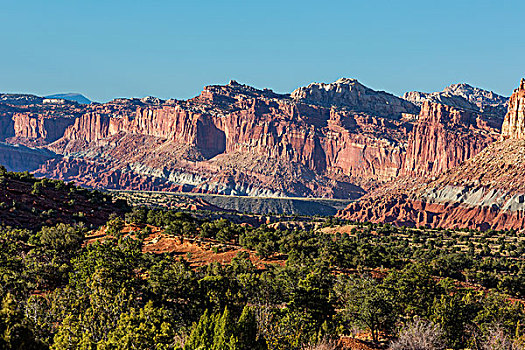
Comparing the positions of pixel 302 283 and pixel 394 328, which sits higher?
pixel 302 283

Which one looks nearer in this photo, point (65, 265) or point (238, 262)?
point (65, 265)

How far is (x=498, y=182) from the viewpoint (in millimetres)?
188750

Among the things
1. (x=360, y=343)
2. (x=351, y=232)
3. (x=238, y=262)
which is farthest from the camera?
(x=351, y=232)

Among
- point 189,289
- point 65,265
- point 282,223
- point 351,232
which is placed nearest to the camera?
point 189,289

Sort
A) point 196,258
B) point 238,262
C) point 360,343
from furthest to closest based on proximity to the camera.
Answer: point 196,258 < point 238,262 < point 360,343

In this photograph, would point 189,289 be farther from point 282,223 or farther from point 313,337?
point 282,223

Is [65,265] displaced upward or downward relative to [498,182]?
downward

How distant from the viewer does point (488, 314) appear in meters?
49.5

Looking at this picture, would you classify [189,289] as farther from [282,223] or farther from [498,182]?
[498,182]

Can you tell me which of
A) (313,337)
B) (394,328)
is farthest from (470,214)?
(313,337)

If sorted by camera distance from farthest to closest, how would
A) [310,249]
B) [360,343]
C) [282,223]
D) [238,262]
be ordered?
[282,223]
[310,249]
[238,262]
[360,343]

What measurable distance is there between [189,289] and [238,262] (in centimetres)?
1958

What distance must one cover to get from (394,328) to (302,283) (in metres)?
8.75

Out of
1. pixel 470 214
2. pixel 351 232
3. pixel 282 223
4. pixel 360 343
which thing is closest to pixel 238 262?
pixel 360 343
